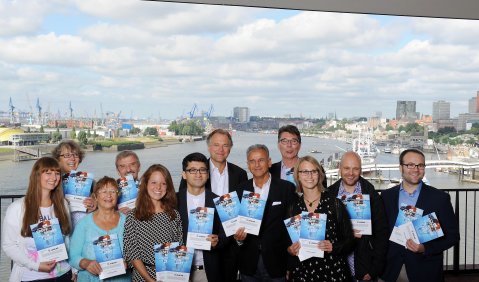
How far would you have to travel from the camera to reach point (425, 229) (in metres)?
2.27

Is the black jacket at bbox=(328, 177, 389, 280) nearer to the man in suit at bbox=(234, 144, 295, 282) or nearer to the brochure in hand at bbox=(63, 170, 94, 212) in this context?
the man in suit at bbox=(234, 144, 295, 282)

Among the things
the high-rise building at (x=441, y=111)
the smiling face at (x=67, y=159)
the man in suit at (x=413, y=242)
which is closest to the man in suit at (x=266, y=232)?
the man in suit at (x=413, y=242)

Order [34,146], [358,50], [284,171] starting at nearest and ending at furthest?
[284,171] → [34,146] → [358,50]

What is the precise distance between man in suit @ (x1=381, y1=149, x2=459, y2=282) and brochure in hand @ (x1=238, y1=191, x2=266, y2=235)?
0.69m

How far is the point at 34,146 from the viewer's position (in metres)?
8.67

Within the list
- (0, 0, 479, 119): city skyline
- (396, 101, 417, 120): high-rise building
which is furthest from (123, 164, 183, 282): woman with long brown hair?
(396, 101, 417, 120): high-rise building

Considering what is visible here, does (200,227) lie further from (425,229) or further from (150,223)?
(425,229)

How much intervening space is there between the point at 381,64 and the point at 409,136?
14999 mm

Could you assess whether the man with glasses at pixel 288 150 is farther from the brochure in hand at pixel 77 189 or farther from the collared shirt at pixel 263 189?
the brochure in hand at pixel 77 189

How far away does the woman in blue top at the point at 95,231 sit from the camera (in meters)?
2.10

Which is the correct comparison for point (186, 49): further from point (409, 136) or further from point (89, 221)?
point (89, 221)

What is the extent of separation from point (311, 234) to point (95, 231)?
38.7 inches

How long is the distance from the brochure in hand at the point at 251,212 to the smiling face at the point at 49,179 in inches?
35.0

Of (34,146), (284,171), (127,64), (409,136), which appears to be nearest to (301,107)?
(409,136)
